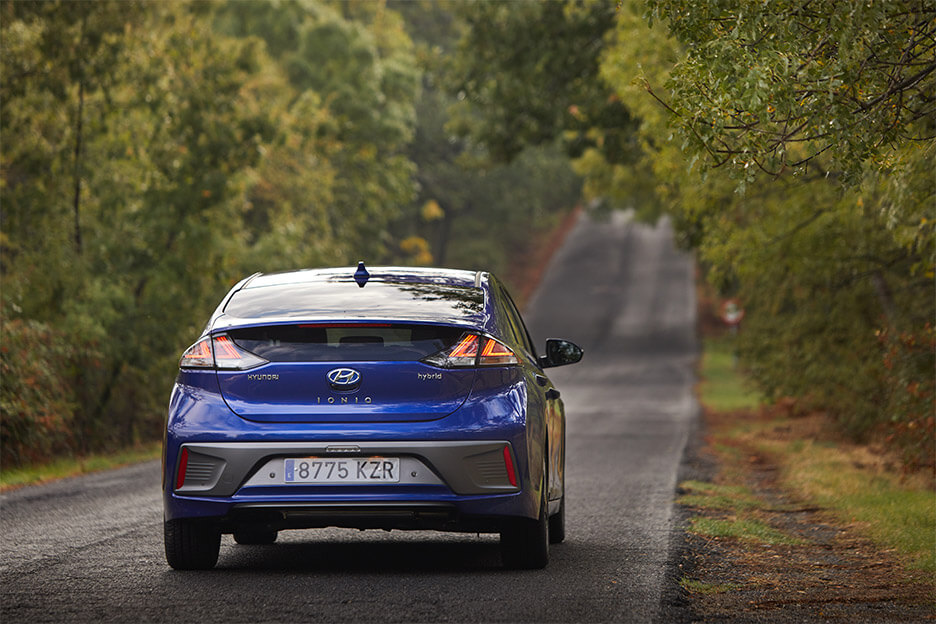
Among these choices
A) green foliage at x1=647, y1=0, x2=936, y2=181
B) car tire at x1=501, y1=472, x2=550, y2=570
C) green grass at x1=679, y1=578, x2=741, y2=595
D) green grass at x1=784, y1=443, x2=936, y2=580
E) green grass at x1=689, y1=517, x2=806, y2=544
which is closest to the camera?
green foliage at x1=647, y1=0, x2=936, y2=181

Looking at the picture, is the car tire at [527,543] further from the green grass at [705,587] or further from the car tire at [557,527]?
the car tire at [557,527]

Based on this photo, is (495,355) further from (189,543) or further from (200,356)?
(189,543)

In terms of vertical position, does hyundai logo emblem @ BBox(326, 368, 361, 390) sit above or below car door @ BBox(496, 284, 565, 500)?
above

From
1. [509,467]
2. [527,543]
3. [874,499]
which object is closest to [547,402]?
[527,543]

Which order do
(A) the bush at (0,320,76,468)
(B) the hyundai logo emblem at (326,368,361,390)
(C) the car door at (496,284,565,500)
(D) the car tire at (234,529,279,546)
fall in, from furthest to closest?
(A) the bush at (0,320,76,468) → (D) the car tire at (234,529,279,546) → (C) the car door at (496,284,565,500) → (B) the hyundai logo emblem at (326,368,361,390)

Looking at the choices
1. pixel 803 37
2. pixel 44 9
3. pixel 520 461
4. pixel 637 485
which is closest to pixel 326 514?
pixel 520 461

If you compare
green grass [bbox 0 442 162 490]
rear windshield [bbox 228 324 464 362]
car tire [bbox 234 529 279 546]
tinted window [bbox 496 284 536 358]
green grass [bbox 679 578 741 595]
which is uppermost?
rear windshield [bbox 228 324 464 362]

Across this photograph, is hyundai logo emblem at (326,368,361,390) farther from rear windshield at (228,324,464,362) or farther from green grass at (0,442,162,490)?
green grass at (0,442,162,490)

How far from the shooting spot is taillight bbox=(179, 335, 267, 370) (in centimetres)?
745

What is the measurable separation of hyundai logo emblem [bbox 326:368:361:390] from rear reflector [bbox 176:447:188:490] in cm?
85

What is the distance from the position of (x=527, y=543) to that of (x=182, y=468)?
1.93 metres

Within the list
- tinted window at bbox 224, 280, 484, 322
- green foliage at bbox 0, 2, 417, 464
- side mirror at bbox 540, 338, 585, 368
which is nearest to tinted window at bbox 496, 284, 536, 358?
side mirror at bbox 540, 338, 585, 368

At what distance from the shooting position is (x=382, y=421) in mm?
7285

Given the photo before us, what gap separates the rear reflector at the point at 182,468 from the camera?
7.38m
